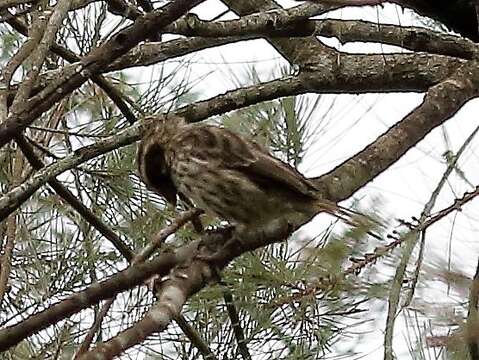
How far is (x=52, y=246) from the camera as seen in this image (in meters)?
2.52

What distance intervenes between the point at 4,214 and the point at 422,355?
1.57 feet

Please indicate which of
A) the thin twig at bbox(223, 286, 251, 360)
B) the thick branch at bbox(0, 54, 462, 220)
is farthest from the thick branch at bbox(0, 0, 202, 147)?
the thin twig at bbox(223, 286, 251, 360)

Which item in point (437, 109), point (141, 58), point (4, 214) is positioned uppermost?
point (141, 58)

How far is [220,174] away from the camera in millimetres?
1455

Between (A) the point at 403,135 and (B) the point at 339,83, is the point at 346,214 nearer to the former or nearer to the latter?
(A) the point at 403,135

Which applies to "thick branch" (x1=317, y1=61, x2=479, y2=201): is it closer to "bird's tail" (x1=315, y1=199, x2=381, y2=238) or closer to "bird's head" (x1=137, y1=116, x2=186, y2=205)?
"bird's tail" (x1=315, y1=199, x2=381, y2=238)

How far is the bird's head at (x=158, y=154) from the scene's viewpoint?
148 cm

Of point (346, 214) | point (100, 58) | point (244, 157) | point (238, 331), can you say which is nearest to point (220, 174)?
point (244, 157)

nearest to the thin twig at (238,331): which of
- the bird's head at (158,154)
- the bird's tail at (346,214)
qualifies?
the bird's head at (158,154)

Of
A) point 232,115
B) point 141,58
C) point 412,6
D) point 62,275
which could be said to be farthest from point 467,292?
point 62,275

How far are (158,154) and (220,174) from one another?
11 cm

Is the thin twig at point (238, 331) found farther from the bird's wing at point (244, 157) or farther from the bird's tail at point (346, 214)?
the bird's tail at point (346, 214)

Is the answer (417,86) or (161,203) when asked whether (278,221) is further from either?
(161,203)

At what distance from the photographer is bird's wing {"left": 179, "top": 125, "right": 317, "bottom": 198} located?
142 centimetres
